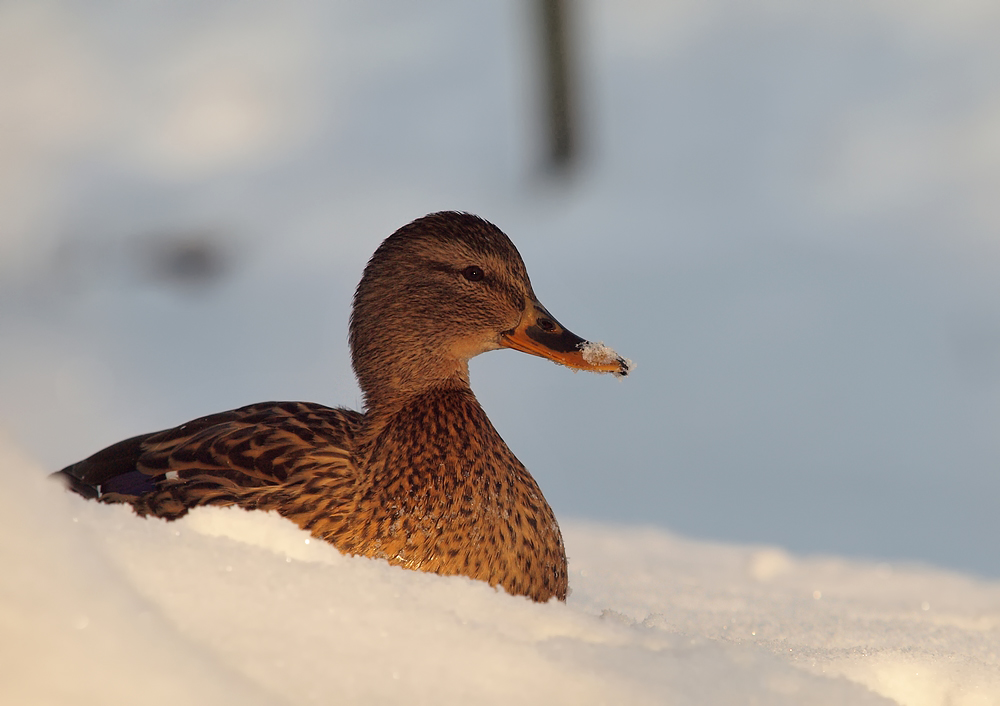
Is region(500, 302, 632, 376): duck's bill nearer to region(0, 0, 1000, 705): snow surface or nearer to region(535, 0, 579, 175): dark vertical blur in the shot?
region(0, 0, 1000, 705): snow surface

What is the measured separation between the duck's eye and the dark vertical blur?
5.91 meters

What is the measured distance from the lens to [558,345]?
9.39ft

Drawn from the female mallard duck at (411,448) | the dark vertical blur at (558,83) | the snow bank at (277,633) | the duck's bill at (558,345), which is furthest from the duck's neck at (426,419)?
the dark vertical blur at (558,83)

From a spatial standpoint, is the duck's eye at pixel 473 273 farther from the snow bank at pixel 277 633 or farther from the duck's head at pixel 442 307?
the snow bank at pixel 277 633

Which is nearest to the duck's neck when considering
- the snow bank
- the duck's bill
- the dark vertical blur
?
the duck's bill

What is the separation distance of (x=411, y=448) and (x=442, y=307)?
0.38m

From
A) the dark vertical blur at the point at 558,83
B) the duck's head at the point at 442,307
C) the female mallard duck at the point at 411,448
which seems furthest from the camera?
the dark vertical blur at the point at 558,83

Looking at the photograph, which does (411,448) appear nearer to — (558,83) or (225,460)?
(225,460)

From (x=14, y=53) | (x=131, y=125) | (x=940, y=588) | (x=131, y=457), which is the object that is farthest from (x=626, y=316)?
(x=14, y=53)

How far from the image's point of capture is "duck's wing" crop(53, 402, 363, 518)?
265 cm

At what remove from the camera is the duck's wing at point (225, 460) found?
8.68 feet

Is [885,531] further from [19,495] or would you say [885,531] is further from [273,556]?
[19,495]

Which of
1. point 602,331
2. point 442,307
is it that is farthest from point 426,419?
point 602,331

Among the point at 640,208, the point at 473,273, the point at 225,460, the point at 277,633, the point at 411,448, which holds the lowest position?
the point at 277,633
